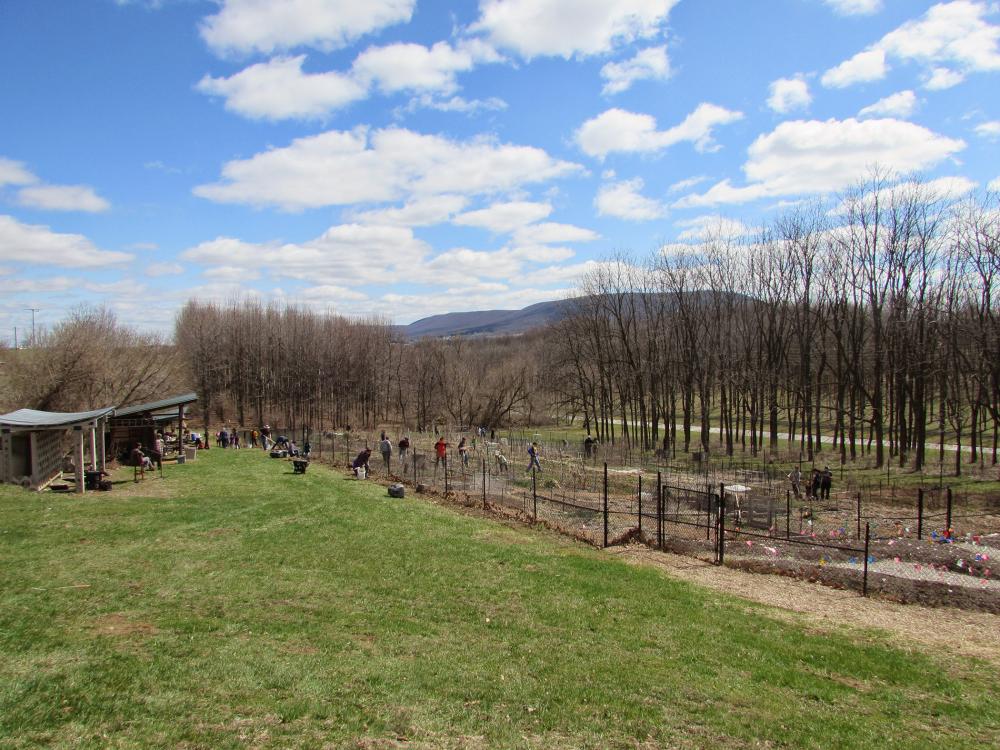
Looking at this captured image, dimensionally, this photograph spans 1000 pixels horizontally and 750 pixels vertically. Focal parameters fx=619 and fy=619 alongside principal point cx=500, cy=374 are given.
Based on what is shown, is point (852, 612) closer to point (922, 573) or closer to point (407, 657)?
point (922, 573)

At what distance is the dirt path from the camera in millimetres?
10555

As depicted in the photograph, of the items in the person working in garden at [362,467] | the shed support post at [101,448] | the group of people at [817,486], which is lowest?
the group of people at [817,486]

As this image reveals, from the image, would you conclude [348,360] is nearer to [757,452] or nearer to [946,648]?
[757,452]

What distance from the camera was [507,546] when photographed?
15.5 meters

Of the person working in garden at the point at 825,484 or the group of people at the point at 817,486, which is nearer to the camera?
the person working in garden at the point at 825,484

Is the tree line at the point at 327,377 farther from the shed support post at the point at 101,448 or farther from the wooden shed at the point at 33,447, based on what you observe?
the wooden shed at the point at 33,447

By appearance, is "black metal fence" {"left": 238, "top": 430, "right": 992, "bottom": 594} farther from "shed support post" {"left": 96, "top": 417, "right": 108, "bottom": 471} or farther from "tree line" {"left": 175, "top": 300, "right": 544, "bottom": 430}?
"tree line" {"left": 175, "top": 300, "right": 544, "bottom": 430}

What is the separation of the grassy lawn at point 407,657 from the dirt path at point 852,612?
74cm

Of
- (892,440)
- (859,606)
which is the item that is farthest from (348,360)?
(859,606)

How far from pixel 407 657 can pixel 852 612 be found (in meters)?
8.84

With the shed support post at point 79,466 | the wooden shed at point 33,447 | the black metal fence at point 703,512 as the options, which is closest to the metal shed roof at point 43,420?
the wooden shed at point 33,447

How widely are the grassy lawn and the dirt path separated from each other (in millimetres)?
741

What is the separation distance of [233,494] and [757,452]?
36.3m

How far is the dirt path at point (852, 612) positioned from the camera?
34.6 ft
